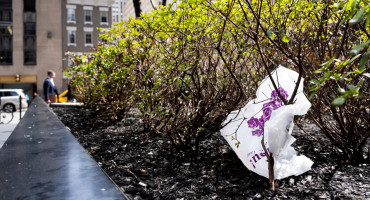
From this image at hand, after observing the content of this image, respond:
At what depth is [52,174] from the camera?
157cm

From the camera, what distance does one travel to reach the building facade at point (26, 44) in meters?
36.4

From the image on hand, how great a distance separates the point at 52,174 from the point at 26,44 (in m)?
Result: 39.2

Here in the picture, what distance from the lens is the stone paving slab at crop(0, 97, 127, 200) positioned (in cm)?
126

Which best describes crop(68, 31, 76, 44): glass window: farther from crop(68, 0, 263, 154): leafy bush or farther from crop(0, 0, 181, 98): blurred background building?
crop(68, 0, 263, 154): leafy bush

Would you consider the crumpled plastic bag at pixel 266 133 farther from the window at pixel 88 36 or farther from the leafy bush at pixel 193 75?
the window at pixel 88 36

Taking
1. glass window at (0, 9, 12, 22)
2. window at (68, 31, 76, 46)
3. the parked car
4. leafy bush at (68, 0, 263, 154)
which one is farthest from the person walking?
glass window at (0, 9, 12, 22)

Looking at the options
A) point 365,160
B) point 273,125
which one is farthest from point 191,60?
point 365,160

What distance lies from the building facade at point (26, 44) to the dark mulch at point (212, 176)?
3543cm

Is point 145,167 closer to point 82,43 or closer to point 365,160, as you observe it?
point 365,160

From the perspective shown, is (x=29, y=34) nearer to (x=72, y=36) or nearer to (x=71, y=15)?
(x=72, y=36)

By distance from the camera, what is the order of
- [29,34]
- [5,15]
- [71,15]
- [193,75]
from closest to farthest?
[193,75] → [5,15] → [29,34] → [71,15]

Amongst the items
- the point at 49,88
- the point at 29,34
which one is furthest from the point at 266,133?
the point at 29,34

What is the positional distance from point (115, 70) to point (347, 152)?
357cm

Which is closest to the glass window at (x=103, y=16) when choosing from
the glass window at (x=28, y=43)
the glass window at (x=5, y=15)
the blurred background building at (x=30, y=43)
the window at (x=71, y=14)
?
the window at (x=71, y=14)
